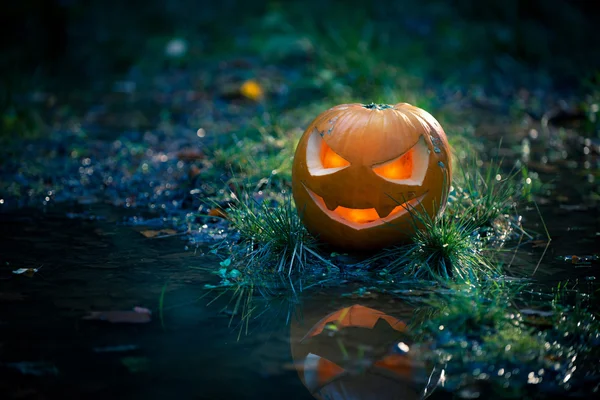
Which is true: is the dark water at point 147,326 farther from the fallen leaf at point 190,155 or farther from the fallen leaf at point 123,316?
the fallen leaf at point 190,155

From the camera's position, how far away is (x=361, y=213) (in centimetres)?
396

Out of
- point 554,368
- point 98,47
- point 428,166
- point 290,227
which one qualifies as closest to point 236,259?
point 290,227

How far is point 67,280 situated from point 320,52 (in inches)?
234

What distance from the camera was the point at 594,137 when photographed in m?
7.24

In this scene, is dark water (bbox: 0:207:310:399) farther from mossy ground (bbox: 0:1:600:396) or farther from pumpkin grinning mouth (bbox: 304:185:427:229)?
pumpkin grinning mouth (bbox: 304:185:427:229)

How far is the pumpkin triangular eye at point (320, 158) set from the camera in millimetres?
3834

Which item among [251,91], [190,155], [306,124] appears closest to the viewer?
[190,155]

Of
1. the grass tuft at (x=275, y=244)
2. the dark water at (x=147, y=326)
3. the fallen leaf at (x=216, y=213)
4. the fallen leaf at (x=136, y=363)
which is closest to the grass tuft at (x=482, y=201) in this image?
the dark water at (x=147, y=326)

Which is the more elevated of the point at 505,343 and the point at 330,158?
the point at 330,158

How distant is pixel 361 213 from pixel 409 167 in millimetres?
379

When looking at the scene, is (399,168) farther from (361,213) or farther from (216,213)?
(216,213)

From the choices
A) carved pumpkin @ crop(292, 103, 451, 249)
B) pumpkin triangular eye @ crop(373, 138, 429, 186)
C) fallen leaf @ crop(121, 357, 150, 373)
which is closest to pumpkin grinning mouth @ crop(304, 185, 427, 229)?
carved pumpkin @ crop(292, 103, 451, 249)

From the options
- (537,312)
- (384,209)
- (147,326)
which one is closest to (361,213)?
(384,209)

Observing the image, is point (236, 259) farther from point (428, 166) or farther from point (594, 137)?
point (594, 137)
